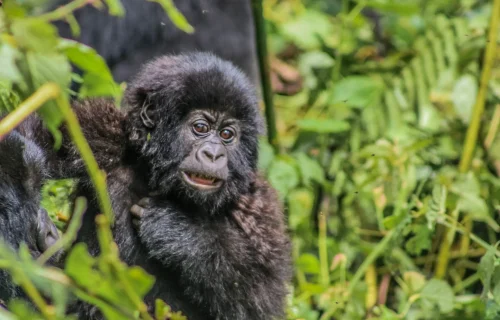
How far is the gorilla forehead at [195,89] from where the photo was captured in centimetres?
262

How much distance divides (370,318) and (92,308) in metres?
1.27

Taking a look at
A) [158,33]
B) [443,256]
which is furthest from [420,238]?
[158,33]

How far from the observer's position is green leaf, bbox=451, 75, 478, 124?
12.8 feet

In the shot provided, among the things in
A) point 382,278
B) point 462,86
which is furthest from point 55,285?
point 462,86

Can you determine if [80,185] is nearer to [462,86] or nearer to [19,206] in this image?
[19,206]

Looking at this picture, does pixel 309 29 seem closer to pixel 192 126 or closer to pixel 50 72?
pixel 192 126

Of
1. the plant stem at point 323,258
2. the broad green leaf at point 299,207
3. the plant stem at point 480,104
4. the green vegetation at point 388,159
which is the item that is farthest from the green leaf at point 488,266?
the broad green leaf at point 299,207

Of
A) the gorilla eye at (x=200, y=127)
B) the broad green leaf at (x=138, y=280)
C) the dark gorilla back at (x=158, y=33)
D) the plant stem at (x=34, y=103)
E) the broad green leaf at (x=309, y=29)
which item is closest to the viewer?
the broad green leaf at (x=138, y=280)

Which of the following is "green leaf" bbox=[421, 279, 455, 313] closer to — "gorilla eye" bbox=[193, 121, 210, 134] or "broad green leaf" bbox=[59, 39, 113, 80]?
"gorilla eye" bbox=[193, 121, 210, 134]

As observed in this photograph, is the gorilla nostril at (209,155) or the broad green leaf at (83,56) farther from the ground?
the broad green leaf at (83,56)

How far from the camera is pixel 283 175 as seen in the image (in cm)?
356

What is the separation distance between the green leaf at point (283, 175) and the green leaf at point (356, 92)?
0.42 metres

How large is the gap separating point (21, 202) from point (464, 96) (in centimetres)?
245

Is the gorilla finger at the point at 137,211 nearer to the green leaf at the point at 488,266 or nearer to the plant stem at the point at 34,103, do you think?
the green leaf at the point at 488,266
